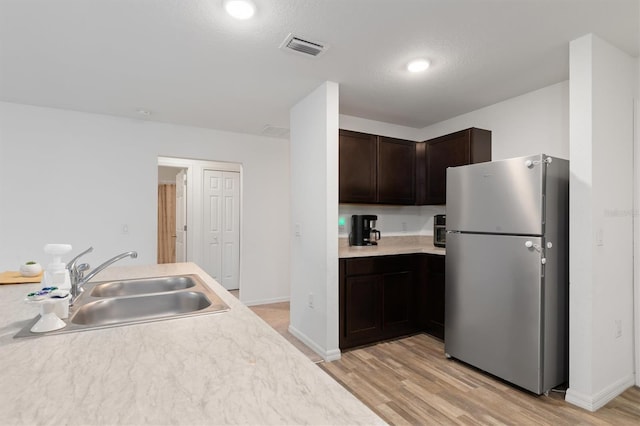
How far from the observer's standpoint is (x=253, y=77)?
274 cm

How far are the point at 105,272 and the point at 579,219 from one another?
3.07m

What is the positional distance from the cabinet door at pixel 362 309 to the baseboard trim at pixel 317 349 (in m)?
0.19

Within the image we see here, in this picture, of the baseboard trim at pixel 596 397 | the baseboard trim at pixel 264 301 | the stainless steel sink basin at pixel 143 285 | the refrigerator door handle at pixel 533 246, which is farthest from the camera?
the baseboard trim at pixel 264 301

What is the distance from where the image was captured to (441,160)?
11.7 ft

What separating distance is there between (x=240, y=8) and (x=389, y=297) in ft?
8.74

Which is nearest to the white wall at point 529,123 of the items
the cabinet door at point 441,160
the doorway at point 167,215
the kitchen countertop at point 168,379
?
the cabinet door at point 441,160

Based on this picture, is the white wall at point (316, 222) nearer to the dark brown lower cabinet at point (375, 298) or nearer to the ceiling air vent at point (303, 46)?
the dark brown lower cabinet at point (375, 298)

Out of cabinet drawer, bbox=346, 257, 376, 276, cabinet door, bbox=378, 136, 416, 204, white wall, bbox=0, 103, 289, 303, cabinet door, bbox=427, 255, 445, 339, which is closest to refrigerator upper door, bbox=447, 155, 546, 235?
cabinet door, bbox=427, 255, 445, 339

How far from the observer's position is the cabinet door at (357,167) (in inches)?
130

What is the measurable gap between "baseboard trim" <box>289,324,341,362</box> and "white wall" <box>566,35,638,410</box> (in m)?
1.64

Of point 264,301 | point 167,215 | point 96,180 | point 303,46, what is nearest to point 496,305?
point 303,46

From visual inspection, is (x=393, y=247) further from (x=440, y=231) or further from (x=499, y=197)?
(x=499, y=197)

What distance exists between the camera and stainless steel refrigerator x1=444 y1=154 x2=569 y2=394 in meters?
2.18

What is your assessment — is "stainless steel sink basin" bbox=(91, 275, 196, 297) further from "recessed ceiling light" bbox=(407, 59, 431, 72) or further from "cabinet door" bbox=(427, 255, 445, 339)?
"cabinet door" bbox=(427, 255, 445, 339)
